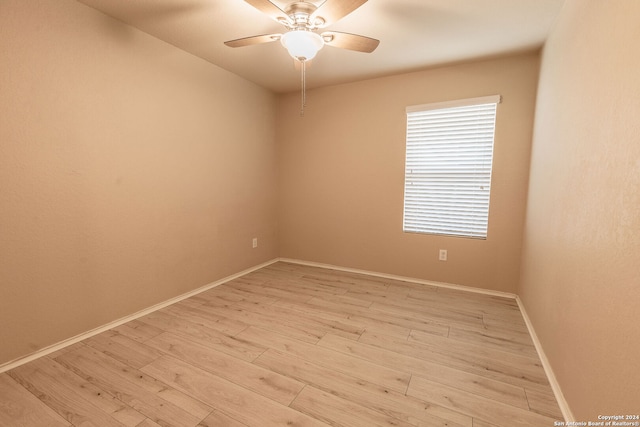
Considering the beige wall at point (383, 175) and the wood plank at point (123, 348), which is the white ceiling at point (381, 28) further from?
the wood plank at point (123, 348)

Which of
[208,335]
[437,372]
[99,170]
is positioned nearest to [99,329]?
[208,335]

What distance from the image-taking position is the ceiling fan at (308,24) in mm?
1562

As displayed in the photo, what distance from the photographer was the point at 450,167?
2.99 meters

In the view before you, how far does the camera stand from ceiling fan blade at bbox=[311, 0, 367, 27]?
58.7 inches

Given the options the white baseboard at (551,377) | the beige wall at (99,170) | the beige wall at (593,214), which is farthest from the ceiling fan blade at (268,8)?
the white baseboard at (551,377)

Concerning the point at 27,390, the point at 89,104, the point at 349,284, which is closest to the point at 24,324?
the point at 27,390

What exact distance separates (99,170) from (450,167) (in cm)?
326

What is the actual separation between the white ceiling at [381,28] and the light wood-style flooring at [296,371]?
94.5 inches

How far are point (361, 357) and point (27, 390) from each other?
76.6 inches

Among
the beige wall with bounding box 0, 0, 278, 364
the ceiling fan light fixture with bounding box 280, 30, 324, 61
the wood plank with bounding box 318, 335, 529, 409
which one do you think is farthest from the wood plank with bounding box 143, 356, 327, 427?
the ceiling fan light fixture with bounding box 280, 30, 324, 61

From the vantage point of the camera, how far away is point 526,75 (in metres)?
2.60

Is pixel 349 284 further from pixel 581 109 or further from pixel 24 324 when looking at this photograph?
pixel 24 324

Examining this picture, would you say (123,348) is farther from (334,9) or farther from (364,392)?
(334,9)

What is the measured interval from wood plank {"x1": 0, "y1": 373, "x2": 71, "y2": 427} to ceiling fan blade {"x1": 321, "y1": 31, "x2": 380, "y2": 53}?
2.60 m
